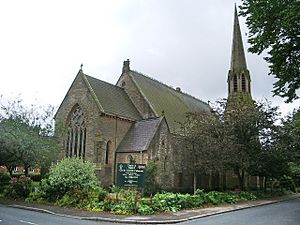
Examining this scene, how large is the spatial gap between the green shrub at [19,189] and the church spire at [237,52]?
3901 cm

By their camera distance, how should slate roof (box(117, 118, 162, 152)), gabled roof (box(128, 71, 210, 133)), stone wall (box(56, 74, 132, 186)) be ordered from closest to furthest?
slate roof (box(117, 118, 162, 152))
stone wall (box(56, 74, 132, 186))
gabled roof (box(128, 71, 210, 133))

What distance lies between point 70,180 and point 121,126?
51.0ft

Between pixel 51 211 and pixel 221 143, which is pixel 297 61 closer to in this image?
pixel 221 143

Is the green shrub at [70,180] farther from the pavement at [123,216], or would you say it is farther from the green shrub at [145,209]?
the green shrub at [145,209]

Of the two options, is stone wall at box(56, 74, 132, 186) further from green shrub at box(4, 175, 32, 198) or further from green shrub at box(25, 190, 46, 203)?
green shrub at box(25, 190, 46, 203)

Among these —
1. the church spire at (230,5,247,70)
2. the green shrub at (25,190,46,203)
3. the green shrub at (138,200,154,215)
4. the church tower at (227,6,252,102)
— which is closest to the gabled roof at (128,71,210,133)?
the church tower at (227,6,252,102)

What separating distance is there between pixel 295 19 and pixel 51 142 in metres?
24.0

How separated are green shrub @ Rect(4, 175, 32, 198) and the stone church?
9356mm

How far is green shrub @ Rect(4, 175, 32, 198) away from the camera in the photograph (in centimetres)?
2336

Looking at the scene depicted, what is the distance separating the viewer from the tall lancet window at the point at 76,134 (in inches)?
1405

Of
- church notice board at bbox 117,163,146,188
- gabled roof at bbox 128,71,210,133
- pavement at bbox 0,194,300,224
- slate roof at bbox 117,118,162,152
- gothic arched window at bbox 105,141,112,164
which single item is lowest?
pavement at bbox 0,194,300,224

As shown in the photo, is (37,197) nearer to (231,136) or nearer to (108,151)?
(108,151)

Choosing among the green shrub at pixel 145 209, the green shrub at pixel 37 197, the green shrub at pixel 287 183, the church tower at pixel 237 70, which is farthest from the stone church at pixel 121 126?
the green shrub at pixel 287 183

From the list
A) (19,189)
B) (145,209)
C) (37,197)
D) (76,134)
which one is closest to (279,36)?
(145,209)
